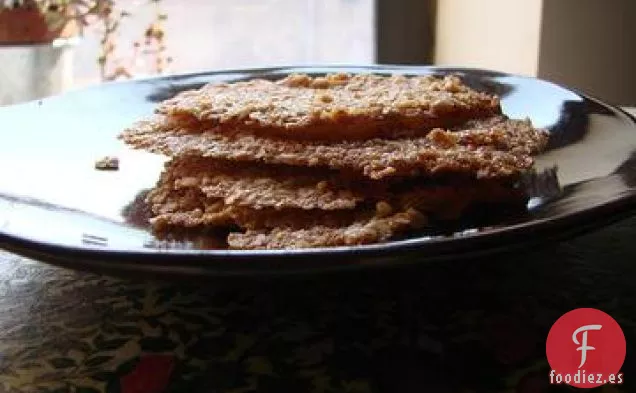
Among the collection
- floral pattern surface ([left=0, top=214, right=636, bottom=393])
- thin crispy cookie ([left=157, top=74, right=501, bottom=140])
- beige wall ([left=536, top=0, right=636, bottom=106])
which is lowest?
floral pattern surface ([left=0, top=214, right=636, bottom=393])

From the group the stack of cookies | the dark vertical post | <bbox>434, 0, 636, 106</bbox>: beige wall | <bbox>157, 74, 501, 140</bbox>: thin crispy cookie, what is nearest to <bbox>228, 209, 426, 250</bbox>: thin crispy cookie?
the stack of cookies

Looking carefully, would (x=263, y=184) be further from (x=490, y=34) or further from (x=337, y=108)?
(x=490, y=34)

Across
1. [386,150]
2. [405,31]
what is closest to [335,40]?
[405,31]

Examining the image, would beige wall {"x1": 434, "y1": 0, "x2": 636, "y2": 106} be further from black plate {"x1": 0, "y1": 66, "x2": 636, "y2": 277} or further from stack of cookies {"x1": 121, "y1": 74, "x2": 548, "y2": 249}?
stack of cookies {"x1": 121, "y1": 74, "x2": 548, "y2": 249}

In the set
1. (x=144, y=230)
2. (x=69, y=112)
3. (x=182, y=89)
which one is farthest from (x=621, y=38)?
(x=144, y=230)

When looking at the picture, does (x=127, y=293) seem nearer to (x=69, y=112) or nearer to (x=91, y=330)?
(x=91, y=330)

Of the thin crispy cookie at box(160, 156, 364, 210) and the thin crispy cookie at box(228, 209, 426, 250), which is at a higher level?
the thin crispy cookie at box(160, 156, 364, 210)

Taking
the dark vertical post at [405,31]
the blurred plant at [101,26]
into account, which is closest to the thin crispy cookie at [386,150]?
the blurred plant at [101,26]
